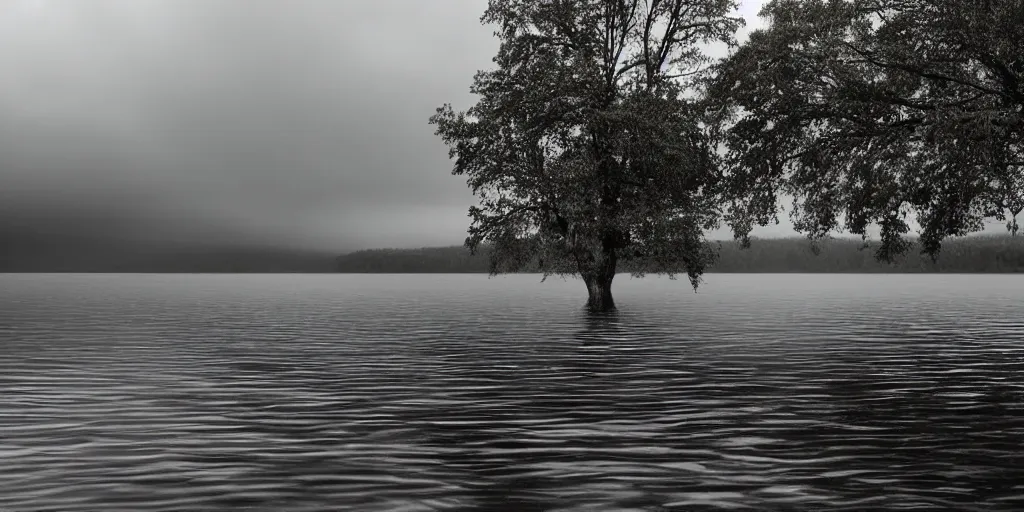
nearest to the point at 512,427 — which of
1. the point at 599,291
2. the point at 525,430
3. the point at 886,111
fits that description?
the point at 525,430

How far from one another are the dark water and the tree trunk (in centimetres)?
2192

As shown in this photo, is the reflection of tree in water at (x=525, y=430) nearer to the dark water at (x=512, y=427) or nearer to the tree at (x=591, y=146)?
the dark water at (x=512, y=427)

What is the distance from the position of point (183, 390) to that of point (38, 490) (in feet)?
37.7

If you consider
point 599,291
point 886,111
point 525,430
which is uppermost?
point 886,111

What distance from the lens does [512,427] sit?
1792cm

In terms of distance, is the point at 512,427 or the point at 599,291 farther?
the point at 599,291

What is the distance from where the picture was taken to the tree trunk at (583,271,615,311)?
6122 cm

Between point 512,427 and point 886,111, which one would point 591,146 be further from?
point 512,427

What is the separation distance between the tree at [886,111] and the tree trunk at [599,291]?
1536 centimetres

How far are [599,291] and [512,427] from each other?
45.5 m

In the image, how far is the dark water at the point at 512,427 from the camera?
1225 centimetres

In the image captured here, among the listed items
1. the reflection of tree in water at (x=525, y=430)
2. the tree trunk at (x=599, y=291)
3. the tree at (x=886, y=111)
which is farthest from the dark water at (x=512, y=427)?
the tree trunk at (x=599, y=291)

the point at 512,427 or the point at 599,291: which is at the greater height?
the point at 599,291

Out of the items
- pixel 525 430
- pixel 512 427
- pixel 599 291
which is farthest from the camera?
pixel 599 291
